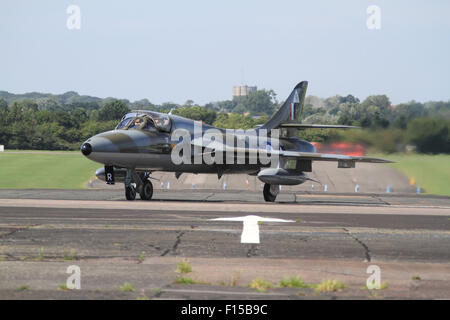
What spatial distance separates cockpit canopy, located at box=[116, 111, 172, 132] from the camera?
2427 centimetres

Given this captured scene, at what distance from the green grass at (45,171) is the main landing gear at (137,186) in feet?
78.5

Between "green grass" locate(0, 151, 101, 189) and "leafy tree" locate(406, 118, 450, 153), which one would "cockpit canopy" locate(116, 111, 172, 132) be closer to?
"leafy tree" locate(406, 118, 450, 153)

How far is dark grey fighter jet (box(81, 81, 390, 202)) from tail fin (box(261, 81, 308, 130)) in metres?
1.51

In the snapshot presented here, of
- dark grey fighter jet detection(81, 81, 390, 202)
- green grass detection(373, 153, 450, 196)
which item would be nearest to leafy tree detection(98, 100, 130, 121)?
green grass detection(373, 153, 450, 196)

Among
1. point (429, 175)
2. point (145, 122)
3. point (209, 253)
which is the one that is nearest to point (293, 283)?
point (209, 253)

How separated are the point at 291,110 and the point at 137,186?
9.60 metres

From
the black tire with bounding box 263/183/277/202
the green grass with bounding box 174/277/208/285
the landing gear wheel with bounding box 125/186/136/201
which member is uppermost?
the green grass with bounding box 174/277/208/285

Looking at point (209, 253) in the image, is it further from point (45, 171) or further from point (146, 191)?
point (45, 171)

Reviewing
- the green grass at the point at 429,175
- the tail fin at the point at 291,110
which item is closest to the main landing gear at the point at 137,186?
the tail fin at the point at 291,110

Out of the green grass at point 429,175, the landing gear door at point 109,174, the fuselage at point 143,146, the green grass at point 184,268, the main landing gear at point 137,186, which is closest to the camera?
the green grass at point 184,268

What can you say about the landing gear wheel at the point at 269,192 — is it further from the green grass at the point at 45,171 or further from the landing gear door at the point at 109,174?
the green grass at the point at 45,171

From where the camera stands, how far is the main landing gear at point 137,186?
81.8ft

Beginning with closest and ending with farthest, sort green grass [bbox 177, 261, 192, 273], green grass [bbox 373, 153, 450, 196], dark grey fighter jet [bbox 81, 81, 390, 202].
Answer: green grass [bbox 177, 261, 192, 273]
dark grey fighter jet [bbox 81, 81, 390, 202]
green grass [bbox 373, 153, 450, 196]
